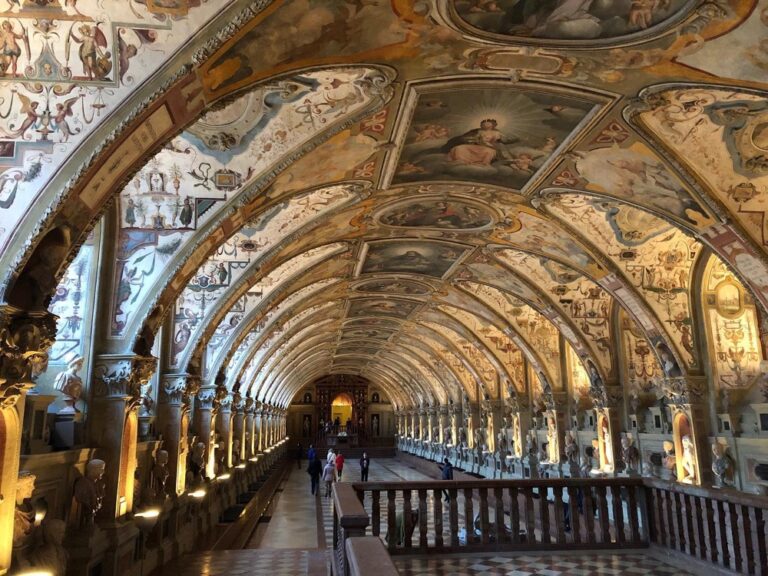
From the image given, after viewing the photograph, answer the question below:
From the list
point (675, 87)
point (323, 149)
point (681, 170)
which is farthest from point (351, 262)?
point (675, 87)

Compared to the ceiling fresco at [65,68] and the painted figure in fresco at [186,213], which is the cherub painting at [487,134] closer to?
the painted figure in fresco at [186,213]

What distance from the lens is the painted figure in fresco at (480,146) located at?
34.3 ft

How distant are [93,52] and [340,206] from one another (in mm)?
7354

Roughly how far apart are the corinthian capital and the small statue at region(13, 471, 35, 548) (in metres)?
1.16

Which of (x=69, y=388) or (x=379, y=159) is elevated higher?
(x=379, y=159)

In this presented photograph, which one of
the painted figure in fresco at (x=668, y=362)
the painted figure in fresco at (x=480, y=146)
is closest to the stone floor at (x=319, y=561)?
the painted figure in fresco at (x=480, y=146)

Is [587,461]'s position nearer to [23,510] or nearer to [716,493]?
[716,493]

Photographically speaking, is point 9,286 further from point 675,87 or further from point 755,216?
point 755,216

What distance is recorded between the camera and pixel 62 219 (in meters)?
6.38

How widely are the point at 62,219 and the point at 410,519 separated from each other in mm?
5014

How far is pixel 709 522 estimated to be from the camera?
6828 mm

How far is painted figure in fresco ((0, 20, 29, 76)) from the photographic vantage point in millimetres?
5688

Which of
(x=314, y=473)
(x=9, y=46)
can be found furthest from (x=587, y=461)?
(x=9, y=46)

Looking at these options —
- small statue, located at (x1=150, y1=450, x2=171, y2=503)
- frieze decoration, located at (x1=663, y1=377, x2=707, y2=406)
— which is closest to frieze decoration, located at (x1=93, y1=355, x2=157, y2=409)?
small statue, located at (x1=150, y1=450, x2=171, y2=503)
